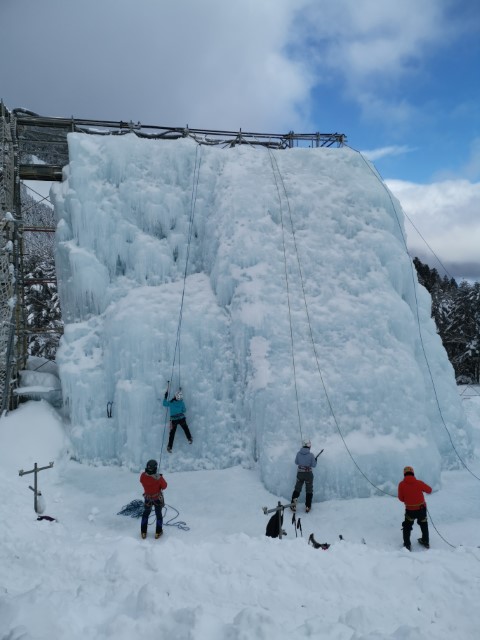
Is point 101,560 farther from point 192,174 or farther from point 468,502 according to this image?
point 192,174

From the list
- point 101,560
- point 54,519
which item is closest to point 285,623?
point 101,560

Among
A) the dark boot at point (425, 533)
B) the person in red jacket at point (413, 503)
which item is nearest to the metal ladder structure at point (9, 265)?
the person in red jacket at point (413, 503)

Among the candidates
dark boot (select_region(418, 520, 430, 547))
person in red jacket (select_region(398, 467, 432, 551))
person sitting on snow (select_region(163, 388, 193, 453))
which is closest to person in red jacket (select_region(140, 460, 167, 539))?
person sitting on snow (select_region(163, 388, 193, 453))

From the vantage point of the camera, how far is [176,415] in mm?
10023

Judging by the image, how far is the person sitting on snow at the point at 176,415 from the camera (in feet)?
32.8

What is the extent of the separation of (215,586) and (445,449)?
302 inches

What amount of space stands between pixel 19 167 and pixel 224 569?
13.0 metres

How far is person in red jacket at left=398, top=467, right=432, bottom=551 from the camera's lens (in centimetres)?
696

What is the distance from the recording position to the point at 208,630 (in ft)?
12.9

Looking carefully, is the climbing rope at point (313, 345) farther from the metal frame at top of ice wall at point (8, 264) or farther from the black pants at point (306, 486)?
the metal frame at top of ice wall at point (8, 264)

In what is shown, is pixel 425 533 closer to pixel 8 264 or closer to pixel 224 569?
pixel 224 569

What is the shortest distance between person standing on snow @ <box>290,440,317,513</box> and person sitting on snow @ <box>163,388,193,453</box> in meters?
2.93

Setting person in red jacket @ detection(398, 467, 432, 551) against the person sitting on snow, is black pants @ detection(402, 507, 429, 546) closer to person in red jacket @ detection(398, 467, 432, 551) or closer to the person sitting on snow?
person in red jacket @ detection(398, 467, 432, 551)

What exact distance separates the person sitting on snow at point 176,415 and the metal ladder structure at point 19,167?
188 inches
